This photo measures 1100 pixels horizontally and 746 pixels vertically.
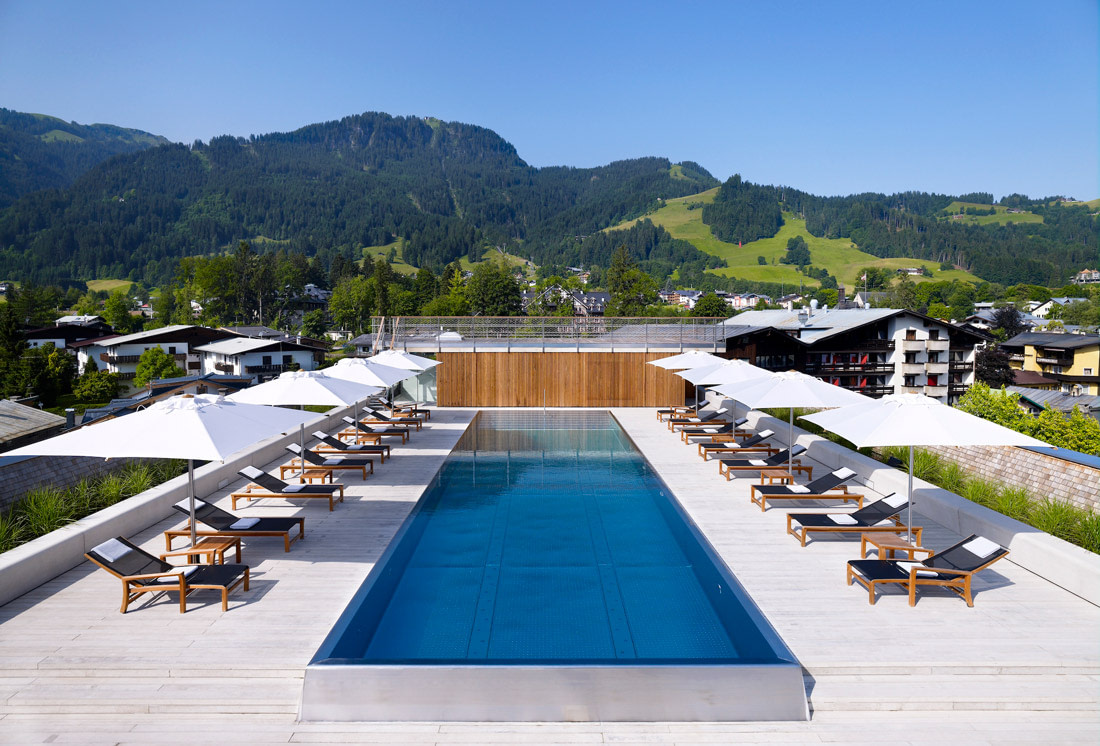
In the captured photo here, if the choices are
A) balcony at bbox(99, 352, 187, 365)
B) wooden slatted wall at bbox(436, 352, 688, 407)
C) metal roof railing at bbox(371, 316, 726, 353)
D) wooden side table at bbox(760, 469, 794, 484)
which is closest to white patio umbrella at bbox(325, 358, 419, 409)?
wooden slatted wall at bbox(436, 352, 688, 407)

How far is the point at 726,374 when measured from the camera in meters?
12.7

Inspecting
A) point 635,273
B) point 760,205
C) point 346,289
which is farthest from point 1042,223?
point 346,289

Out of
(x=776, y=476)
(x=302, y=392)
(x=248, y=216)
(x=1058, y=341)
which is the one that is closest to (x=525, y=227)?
(x=248, y=216)

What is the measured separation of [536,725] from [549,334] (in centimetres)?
1631

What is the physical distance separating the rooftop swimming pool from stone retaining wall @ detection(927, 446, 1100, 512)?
167 inches

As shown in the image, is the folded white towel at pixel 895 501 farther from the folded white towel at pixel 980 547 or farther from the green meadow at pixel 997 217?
the green meadow at pixel 997 217

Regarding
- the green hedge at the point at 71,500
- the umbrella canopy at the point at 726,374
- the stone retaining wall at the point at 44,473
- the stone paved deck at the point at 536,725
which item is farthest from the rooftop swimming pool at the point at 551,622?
the stone retaining wall at the point at 44,473

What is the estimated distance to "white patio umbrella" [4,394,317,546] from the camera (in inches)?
226

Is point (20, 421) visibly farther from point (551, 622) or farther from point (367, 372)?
point (551, 622)

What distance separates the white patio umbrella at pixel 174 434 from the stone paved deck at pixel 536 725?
1320 mm

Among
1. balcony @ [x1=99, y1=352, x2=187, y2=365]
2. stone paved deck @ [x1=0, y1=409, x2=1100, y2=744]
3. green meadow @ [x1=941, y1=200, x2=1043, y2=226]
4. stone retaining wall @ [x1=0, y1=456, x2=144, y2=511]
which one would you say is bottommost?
balcony @ [x1=99, y1=352, x2=187, y2=365]

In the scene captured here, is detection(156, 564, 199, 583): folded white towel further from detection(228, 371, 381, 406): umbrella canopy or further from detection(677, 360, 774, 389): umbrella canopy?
detection(677, 360, 774, 389): umbrella canopy

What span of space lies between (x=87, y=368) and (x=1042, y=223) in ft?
578

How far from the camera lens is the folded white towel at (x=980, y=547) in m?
6.02
